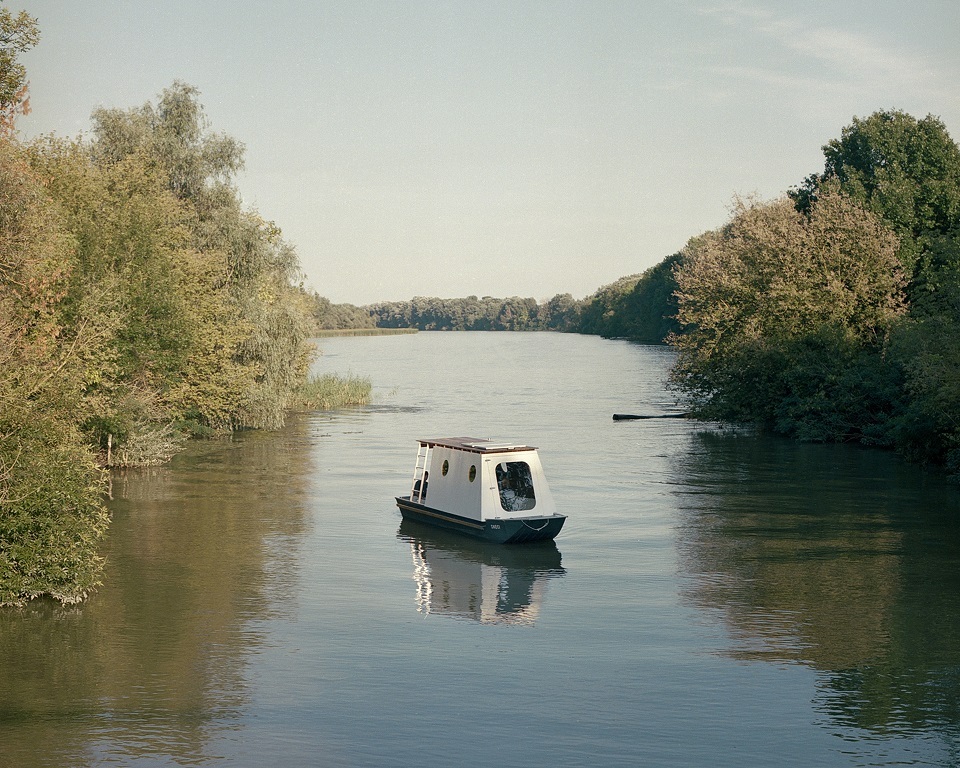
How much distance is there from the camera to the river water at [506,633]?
16.2 metres

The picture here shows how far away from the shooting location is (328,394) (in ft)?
237

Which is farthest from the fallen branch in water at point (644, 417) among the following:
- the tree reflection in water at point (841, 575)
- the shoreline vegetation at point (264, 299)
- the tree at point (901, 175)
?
the tree reflection in water at point (841, 575)

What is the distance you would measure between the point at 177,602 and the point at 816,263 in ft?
136

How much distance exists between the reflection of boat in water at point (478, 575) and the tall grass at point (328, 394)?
36.8m

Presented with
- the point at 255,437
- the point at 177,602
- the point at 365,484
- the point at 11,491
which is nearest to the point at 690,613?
the point at 177,602

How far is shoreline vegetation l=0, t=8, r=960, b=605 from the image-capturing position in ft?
86.7

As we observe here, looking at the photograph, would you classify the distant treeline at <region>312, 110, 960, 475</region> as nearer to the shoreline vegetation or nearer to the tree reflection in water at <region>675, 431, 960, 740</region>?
the shoreline vegetation

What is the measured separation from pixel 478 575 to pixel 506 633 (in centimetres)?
547

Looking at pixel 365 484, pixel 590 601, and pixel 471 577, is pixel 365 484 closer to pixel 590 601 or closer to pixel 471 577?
pixel 471 577

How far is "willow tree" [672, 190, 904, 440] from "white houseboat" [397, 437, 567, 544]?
2604cm

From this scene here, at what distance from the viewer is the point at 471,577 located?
2725cm

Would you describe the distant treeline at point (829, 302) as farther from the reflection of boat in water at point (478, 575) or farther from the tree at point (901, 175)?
the reflection of boat in water at point (478, 575)

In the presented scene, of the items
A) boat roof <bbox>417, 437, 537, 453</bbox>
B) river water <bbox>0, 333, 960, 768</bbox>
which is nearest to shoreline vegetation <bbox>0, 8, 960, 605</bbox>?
river water <bbox>0, 333, 960, 768</bbox>

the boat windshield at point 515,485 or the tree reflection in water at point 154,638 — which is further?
the boat windshield at point 515,485
